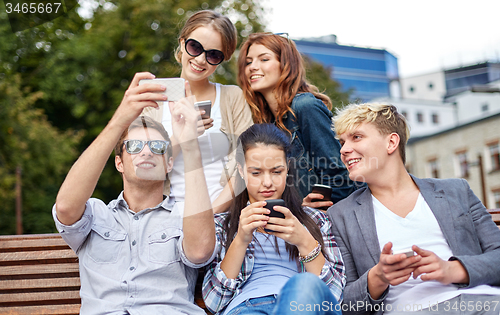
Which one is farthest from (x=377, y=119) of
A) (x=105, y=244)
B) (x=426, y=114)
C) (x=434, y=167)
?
(x=426, y=114)

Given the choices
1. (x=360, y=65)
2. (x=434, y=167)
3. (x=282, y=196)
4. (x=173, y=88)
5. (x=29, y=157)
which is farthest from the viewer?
(x=360, y=65)

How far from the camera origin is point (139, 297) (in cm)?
267

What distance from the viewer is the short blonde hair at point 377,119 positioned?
309 centimetres

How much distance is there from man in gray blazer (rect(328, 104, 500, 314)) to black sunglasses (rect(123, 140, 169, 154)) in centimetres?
113

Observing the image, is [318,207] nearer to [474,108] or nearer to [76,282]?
[76,282]

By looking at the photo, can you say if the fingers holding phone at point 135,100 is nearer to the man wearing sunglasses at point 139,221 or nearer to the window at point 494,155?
the man wearing sunglasses at point 139,221

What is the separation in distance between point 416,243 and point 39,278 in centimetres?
251

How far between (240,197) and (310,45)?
58.8 m

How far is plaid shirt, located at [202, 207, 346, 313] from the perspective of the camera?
8.87 feet

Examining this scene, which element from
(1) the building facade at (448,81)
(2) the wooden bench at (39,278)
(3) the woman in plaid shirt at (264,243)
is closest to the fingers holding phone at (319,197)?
(3) the woman in plaid shirt at (264,243)

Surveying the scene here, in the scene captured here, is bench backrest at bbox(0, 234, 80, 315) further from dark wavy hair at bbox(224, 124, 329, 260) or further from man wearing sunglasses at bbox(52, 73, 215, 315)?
dark wavy hair at bbox(224, 124, 329, 260)

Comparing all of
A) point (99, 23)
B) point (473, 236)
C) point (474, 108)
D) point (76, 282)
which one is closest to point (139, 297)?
point (76, 282)

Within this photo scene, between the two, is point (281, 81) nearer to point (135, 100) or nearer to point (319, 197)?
point (319, 197)

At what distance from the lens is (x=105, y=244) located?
2811mm
